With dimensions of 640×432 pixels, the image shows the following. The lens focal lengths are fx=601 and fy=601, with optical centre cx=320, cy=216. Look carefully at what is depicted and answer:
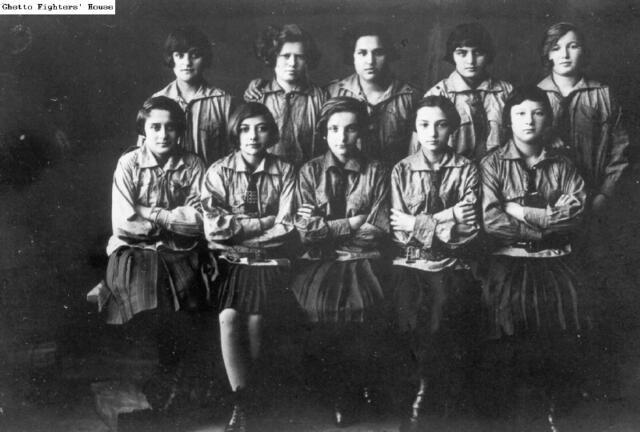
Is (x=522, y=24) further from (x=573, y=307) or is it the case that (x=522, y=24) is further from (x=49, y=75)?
(x=49, y=75)

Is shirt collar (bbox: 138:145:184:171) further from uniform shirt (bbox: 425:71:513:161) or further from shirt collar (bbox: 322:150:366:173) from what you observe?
uniform shirt (bbox: 425:71:513:161)

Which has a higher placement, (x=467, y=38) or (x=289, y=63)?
(x=467, y=38)

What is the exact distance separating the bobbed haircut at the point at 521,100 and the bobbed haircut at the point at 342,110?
2.70 feet

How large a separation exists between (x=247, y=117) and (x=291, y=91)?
0.31 metres

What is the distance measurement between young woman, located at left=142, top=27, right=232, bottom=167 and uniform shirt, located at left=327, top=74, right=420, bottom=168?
82cm

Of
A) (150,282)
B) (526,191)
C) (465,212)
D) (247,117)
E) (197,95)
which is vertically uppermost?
(197,95)

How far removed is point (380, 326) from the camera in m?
3.48

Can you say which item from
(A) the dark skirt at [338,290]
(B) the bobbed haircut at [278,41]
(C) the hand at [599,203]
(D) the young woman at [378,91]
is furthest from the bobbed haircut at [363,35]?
(C) the hand at [599,203]

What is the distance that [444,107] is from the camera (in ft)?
11.6

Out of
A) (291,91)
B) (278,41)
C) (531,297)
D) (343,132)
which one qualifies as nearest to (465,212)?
(531,297)

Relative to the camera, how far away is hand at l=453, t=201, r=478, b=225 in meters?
3.51

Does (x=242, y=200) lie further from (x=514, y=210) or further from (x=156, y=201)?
(x=514, y=210)

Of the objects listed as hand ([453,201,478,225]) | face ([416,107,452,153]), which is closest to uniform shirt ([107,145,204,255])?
face ([416,107,452,153])

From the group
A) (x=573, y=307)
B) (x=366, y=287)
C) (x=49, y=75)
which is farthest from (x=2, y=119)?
(x=573, y=307)
